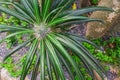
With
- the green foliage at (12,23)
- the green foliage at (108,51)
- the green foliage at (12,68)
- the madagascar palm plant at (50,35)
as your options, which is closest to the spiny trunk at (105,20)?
the green foliage at (108,51)

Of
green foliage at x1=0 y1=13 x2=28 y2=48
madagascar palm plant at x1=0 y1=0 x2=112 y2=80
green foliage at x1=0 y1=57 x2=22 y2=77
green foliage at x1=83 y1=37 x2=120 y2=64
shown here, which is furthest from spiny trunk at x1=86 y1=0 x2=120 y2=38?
green foliage at x1=0 y1=57 x2=22 y2=77

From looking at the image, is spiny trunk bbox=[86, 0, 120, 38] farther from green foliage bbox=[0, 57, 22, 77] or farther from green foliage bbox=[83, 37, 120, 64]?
green foliage bbox=[0, 57, 22, 77]

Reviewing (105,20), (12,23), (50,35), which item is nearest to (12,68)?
(12,23)

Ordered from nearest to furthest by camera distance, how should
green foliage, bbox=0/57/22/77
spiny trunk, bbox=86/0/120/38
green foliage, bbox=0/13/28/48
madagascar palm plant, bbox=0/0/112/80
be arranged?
madagascar palm plant, bbox=0/0/112/80 < spiny trunk, bbox=86/0/120/38 < green foliage, bbox=0/57/22/77 < green foliage, bbox=0/13/28/48

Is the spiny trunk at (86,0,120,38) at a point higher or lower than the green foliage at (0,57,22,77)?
higher

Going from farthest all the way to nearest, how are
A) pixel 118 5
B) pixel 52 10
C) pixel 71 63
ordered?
pixel 118 5, pixel 52 10, pixel 71 63

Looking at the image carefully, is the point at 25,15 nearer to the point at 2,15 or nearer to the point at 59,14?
the point at 59,14

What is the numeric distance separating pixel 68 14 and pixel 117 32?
50.1 inches

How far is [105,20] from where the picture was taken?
341cm

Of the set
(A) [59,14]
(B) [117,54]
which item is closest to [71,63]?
(A) [59,14]

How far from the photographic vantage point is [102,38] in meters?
3.88

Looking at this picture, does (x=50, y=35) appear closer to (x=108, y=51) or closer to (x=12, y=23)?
(x=108, y=51)

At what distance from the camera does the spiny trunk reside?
330 cm

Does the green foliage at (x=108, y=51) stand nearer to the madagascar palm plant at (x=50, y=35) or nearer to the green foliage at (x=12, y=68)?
the madagascar palm plant at (x=50, y=35)
